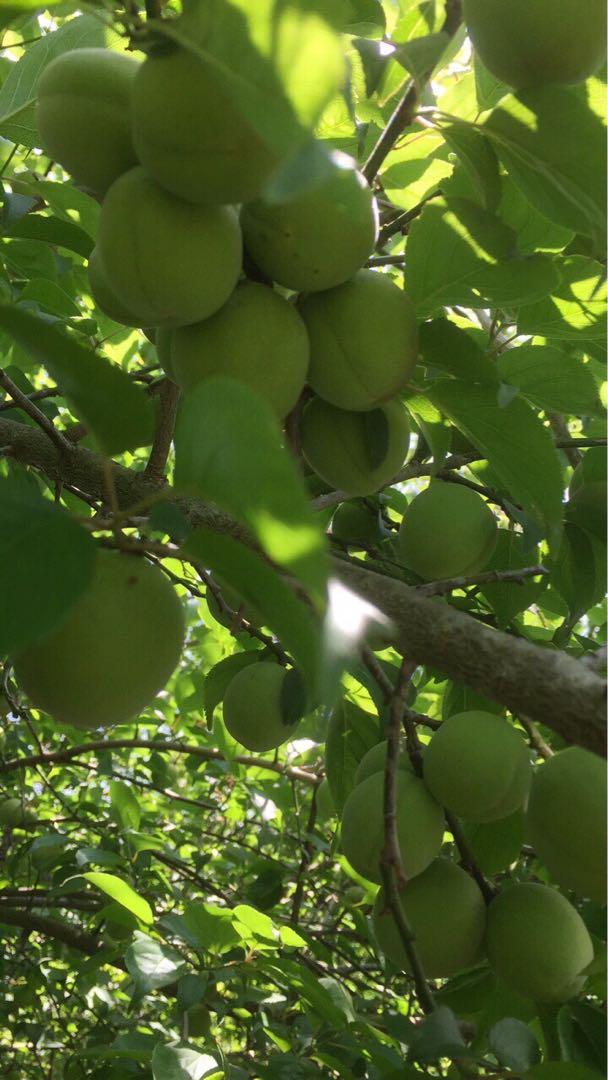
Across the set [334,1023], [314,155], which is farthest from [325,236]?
[334,1023]

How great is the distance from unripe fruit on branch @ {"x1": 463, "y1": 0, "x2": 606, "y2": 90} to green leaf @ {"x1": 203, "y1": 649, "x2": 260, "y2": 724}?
4.68 ft

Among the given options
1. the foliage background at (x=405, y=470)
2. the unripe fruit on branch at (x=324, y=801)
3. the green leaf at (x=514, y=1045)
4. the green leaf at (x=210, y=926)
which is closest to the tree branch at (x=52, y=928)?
the foliage background at (x=405, y=470)

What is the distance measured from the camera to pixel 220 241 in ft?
3.42

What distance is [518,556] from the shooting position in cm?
189

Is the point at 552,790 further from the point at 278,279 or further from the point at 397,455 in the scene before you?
the point at 278,279

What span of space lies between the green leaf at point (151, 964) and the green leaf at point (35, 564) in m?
1.37

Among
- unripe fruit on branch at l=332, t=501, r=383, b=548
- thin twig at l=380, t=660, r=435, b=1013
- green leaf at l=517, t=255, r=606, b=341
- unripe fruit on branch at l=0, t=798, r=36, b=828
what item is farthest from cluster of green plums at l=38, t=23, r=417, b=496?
unripe fruit on branch at l=0, t=798, r=36, b=828

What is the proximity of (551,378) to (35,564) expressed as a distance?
1045mm

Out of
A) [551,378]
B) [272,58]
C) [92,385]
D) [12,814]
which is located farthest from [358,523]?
[12,814]

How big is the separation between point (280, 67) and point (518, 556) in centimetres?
126

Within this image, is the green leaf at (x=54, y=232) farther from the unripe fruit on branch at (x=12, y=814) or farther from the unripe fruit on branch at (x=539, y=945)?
the unripe fruit on branch at (x=12, y=814)

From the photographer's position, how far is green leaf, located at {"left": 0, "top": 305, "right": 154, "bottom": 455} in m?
0.85

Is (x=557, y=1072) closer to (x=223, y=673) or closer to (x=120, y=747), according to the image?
(x=223, y=673)

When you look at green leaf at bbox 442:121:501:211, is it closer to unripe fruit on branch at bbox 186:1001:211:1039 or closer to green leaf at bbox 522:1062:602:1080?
green leaf at bbox 522:1062:602:1080
